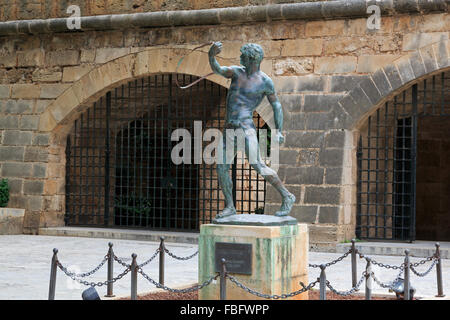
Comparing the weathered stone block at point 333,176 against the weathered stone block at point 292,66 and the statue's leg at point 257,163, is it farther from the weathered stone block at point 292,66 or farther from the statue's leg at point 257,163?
the statue's leg at point 257,163

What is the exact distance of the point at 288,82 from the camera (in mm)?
11297

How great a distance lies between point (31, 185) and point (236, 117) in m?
7.17

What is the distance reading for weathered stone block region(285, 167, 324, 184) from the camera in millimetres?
10945

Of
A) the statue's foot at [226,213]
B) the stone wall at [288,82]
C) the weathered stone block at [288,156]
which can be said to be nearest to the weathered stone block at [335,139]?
the stone wall at [288,82]

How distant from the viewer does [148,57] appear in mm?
12273

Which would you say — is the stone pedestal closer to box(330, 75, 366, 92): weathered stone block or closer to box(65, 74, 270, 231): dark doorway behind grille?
box(330, 75, 366, 92): weathered stone block

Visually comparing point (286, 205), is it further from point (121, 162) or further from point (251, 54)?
point (121, 162)

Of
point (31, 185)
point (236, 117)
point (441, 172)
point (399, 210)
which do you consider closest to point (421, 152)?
point (441, 172)

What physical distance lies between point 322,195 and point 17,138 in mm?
5575

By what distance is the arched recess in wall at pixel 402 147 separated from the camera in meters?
10.6

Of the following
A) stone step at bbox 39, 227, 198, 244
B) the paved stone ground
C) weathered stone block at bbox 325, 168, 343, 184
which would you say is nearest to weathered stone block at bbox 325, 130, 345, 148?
weathered stone block at bbox 325, 168, 343, 184

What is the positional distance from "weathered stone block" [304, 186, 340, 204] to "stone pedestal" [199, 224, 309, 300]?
4.17 meters

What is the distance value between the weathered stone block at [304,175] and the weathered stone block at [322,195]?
117 millimetres

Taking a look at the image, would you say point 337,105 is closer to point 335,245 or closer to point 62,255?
point 335,245
